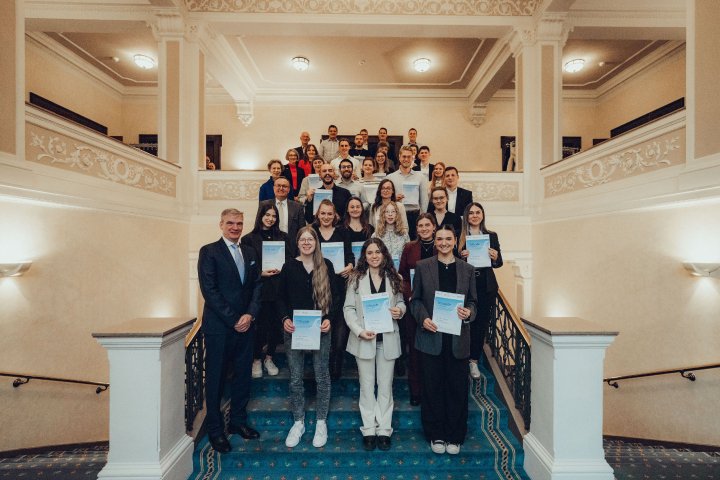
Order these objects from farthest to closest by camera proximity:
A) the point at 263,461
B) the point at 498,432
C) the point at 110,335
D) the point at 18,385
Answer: the point at 18,385, the point at 498,432, the point at 263,461, the point at 110,335

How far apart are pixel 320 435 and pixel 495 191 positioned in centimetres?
487

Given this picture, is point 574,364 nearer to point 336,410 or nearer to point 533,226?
point 336,410

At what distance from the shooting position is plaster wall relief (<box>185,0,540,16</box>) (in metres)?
6.40

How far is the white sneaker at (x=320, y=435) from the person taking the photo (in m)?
2.98

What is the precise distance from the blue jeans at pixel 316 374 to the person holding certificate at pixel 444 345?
682mm

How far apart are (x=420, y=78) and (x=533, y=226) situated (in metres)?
4.70

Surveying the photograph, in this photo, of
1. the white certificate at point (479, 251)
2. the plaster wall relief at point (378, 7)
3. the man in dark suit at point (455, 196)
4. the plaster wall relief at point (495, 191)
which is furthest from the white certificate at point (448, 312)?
the plaster wall relief at point (378, 7)

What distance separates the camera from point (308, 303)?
9.64 feet

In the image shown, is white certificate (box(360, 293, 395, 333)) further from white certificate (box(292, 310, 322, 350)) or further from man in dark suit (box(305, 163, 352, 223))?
man in dark suit (box(305, 163, 352, 223))

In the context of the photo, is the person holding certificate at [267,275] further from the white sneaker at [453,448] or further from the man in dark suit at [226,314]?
the white sneaker at [453,448]

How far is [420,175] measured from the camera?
15.2 feet

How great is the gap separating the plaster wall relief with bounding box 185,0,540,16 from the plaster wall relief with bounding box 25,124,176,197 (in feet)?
9.38

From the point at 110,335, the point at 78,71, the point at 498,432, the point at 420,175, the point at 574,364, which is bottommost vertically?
the point at 498,432

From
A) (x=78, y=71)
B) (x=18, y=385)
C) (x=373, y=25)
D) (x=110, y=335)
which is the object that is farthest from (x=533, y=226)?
(x=78, y=71)
